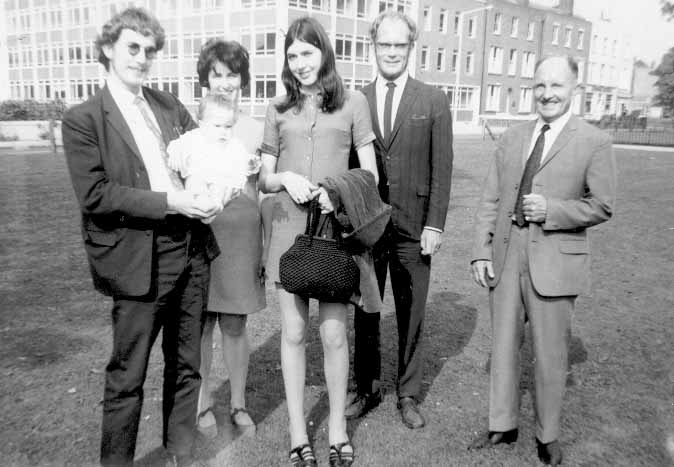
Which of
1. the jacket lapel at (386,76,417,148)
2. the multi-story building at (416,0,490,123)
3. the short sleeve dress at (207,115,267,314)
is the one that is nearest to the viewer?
the short sleeve dress at (207,115,267,314)

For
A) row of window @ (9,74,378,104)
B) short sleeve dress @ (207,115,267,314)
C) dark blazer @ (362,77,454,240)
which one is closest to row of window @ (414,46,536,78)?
row of window @ (9,74,378,104)

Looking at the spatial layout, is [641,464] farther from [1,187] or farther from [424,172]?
[1,187]

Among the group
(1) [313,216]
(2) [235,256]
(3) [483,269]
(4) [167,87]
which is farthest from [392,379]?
(4) [167,87]

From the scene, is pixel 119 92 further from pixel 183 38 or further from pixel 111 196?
pixel 183 38

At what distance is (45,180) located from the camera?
50.1ft

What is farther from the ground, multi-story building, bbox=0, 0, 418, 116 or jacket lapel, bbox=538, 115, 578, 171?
multi-story building, bbox=0, 0, 418, 116

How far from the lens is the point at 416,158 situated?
393cm

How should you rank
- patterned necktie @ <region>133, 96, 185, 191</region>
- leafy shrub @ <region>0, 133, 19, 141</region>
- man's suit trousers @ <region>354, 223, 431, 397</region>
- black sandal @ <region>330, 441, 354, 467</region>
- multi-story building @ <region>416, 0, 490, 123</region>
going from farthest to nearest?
multi-story building @ <region>416, 0, 490, 123</region> → leafy shrub @ <region>0, 133, 19, 141</region> → man's suit trousers @ <region>354, 223, 431, 397</region> → black sandal @ <region>330, 441, 354, 467</region> → patterned necktie @ <region>133, 96, 185, 191</region>

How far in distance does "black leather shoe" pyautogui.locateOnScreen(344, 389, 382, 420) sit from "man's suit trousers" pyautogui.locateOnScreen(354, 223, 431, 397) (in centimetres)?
5

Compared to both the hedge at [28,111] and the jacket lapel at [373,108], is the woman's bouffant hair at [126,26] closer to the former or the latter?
the jacket lapel at [373,108]

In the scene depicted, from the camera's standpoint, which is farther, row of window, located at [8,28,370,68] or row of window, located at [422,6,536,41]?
row of window, located at [422,6,536,41]

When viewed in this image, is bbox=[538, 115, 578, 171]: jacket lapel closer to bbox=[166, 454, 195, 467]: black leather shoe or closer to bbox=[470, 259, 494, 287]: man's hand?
bbox=[470, 259, 494, 287]: man's hand

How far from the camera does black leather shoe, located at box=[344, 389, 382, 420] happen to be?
13.4ft

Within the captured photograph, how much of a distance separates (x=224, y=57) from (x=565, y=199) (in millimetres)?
2190
